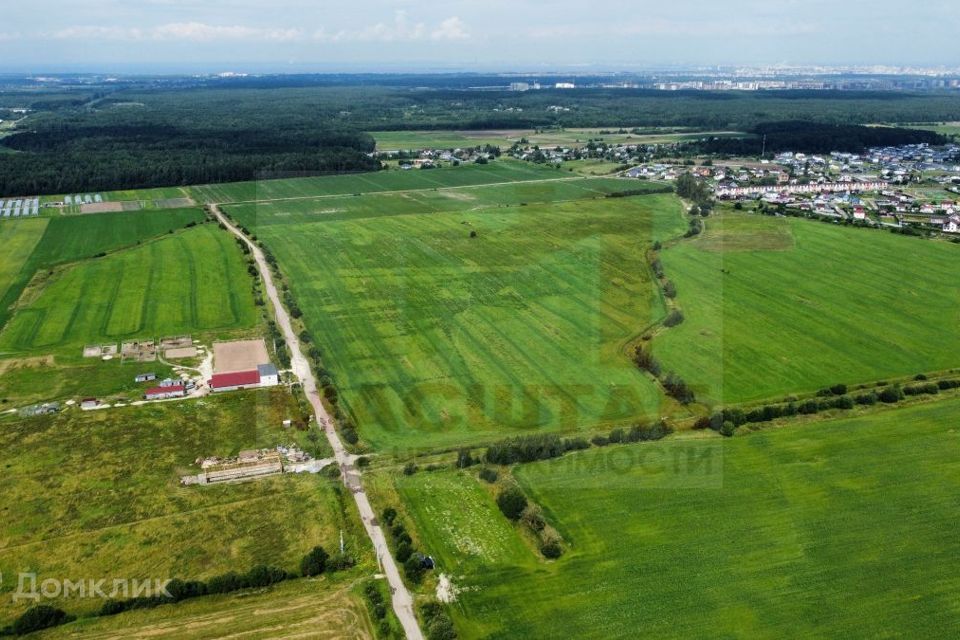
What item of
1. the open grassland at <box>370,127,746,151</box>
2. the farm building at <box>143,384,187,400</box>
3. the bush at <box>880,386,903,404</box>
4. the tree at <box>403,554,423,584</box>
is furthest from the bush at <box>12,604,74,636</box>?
the open grassland at <box>370,127,746,151</box>

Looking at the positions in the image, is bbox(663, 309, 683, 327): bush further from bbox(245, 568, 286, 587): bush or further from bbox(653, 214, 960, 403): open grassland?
bbox(245, 568, 286, 587): bush

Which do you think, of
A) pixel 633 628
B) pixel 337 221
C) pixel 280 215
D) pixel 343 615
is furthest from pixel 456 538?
pixel 280 215

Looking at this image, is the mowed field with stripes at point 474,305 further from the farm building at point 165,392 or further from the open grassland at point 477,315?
the farm building at point 165,392

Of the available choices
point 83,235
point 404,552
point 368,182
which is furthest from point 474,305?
point 368,182

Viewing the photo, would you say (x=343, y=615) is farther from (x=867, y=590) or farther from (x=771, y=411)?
(x=771, y=411)

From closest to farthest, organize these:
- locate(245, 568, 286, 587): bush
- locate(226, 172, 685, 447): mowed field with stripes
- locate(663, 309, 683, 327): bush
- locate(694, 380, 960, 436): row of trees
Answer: locate(245, 568, 286, 587): bush
locate(694, 380, 960, 436): row of trees
locate(226, 172, 685, 447): mowed field with stripes
locate(663, 309, 683, 327): bush

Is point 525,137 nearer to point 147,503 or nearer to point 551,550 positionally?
point 147,503
